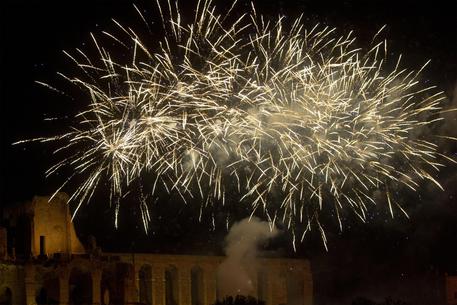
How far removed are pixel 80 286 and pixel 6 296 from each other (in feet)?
14.8

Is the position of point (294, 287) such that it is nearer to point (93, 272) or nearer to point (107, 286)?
point (107, 286)

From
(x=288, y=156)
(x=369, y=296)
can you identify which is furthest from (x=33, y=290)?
(x=369, y=296)

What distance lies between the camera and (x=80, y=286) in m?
42.5

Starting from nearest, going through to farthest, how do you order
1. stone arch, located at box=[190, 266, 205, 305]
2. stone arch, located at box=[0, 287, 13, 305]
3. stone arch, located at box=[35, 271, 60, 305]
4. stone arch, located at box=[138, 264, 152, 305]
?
stone arch, located at box=[0, 287, 13, 305] < stone arch, located at box=[35, 271, 60, 305] < stone arch, located at box=[138, 264, 152, 305] < stone arch, located at box=[190, 266, 205, 305]

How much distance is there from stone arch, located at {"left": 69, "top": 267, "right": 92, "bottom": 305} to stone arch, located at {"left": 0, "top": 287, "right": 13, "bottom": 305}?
10.2ft

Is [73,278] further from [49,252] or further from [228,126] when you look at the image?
[228,126]

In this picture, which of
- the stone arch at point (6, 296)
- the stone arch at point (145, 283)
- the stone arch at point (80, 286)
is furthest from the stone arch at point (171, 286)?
the stone arch at point (6, 296)

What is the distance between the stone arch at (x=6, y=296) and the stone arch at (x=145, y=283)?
355 inches

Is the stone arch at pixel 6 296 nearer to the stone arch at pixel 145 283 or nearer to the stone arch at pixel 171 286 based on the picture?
the stone arch at pixel 145 283

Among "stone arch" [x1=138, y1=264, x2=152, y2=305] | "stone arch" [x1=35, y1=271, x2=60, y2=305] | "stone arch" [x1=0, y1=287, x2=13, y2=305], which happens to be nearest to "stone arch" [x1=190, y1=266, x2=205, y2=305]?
"stone arch" [x1=138, y1=264, x2=152, y2=305]

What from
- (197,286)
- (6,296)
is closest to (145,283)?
(197,286)

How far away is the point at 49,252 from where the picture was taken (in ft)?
147

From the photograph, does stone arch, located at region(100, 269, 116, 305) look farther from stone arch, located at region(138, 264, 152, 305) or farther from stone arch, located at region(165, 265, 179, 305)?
stone arch, located at region(165, 265, 179, 305)

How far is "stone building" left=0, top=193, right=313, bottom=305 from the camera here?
3920 centimetres
